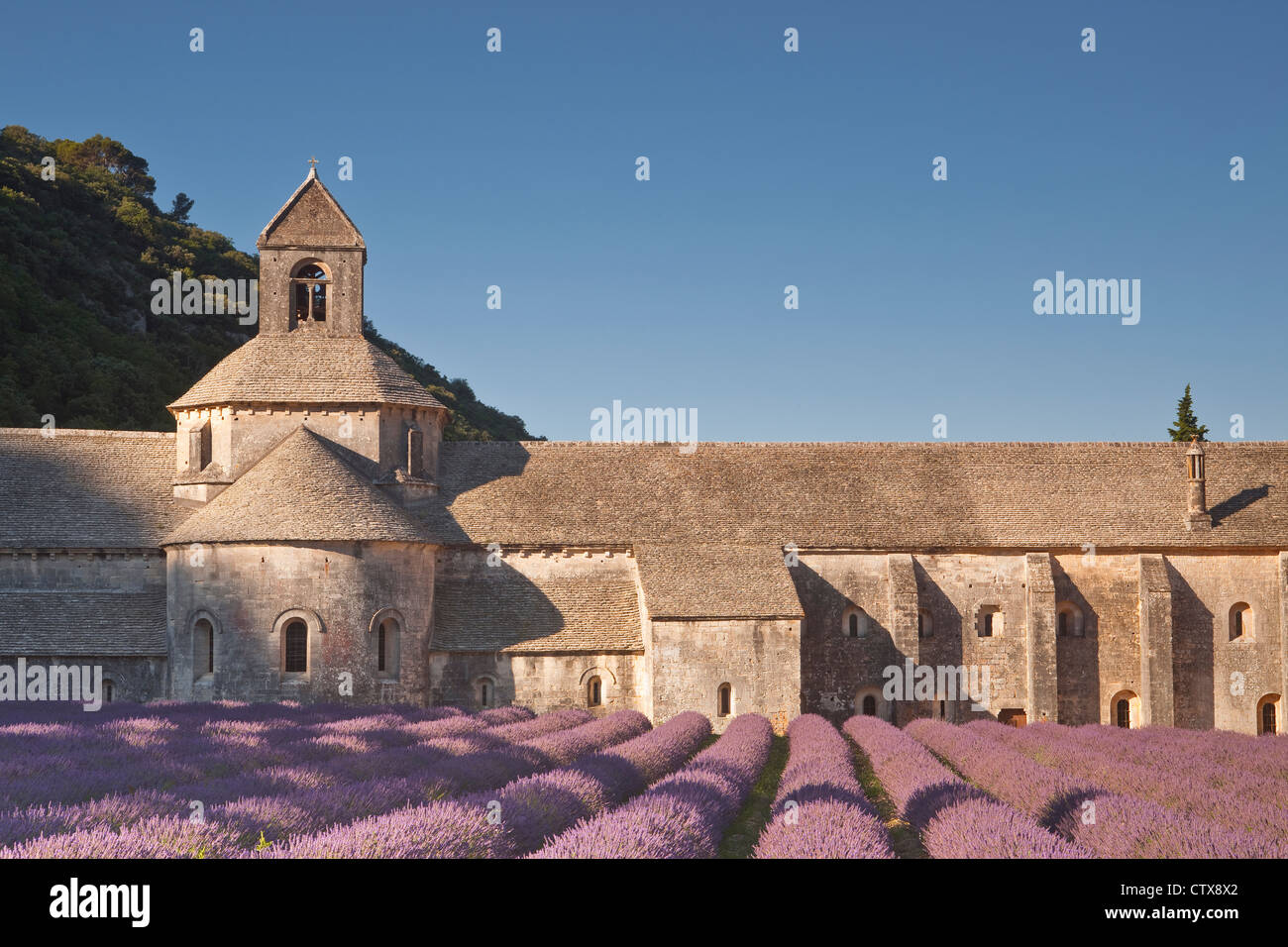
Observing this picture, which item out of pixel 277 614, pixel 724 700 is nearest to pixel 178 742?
pixel 277 614

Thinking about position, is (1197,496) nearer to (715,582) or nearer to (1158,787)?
(715,582)

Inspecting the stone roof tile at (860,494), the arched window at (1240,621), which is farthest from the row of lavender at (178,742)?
the arched window at (1240,621)

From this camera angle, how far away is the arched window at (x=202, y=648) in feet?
105

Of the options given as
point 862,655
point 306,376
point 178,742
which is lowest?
point 862,655

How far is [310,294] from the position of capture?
39.7m

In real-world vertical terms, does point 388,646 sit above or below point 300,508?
below

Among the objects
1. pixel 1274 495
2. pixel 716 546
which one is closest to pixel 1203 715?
pixel 1274 495

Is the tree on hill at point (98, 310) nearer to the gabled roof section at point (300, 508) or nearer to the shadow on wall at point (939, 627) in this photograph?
the gabled roof section at point (300, 508)

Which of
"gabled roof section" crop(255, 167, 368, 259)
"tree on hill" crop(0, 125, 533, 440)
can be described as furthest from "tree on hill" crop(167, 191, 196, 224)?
"gabled roof section" crop(255, 167, 368, 259)

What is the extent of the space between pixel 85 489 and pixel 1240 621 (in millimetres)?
37298

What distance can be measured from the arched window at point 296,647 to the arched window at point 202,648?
2.16 meters

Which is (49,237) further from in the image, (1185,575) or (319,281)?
(1185,575)

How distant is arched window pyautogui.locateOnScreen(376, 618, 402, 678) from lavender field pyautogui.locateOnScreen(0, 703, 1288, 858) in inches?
203

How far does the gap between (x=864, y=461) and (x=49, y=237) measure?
55.9 meters
